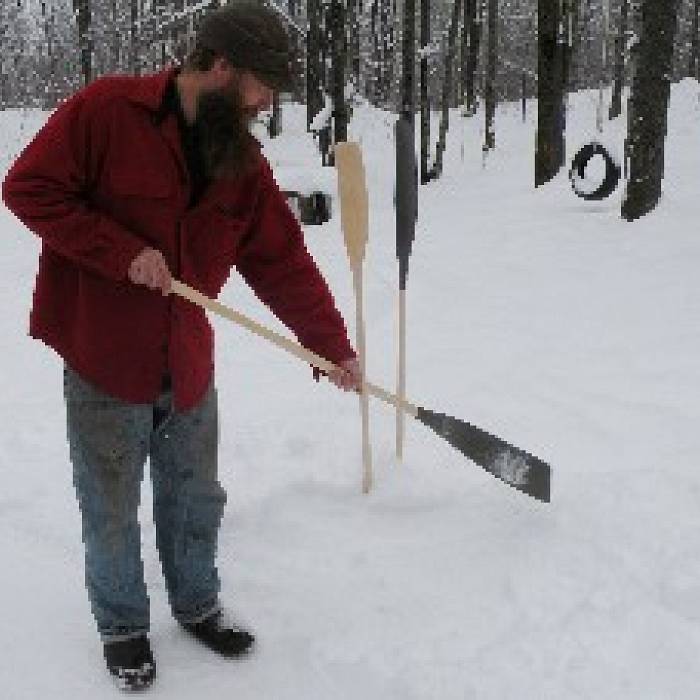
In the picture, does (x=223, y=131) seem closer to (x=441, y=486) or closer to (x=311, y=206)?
(x=441, y=486)

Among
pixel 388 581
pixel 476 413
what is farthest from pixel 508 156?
pixel 388 581

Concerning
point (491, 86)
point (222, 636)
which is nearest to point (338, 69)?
point (491, 86)

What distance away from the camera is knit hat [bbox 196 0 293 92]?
2.18 meters

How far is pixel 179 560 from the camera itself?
9.34 feet

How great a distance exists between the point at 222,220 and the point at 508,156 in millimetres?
17191

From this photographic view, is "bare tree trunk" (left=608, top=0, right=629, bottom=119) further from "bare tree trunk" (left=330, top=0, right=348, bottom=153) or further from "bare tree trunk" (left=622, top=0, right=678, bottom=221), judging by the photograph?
"bare tree trunk" (left=622, top=0, right=678, bottom=221)

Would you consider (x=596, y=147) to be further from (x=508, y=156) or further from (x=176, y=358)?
(x=508, y=156)

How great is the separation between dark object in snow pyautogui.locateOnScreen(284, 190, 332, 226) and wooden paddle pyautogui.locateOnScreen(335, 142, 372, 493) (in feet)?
22.4

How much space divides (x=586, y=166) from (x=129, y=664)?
768 cm

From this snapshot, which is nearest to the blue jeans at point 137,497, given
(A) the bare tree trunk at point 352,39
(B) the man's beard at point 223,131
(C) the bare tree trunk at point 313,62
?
(B) the man's beard at point 223,131

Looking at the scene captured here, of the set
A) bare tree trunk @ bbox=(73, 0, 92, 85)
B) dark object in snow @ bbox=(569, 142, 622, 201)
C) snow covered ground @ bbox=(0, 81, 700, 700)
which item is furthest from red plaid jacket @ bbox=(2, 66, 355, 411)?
bare tree trunk @ bbox=(73, 0, 92, 85)

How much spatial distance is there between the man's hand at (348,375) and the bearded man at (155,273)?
0.50 ft

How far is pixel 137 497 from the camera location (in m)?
2.64

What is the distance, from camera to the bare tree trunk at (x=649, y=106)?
7488 millimetres
